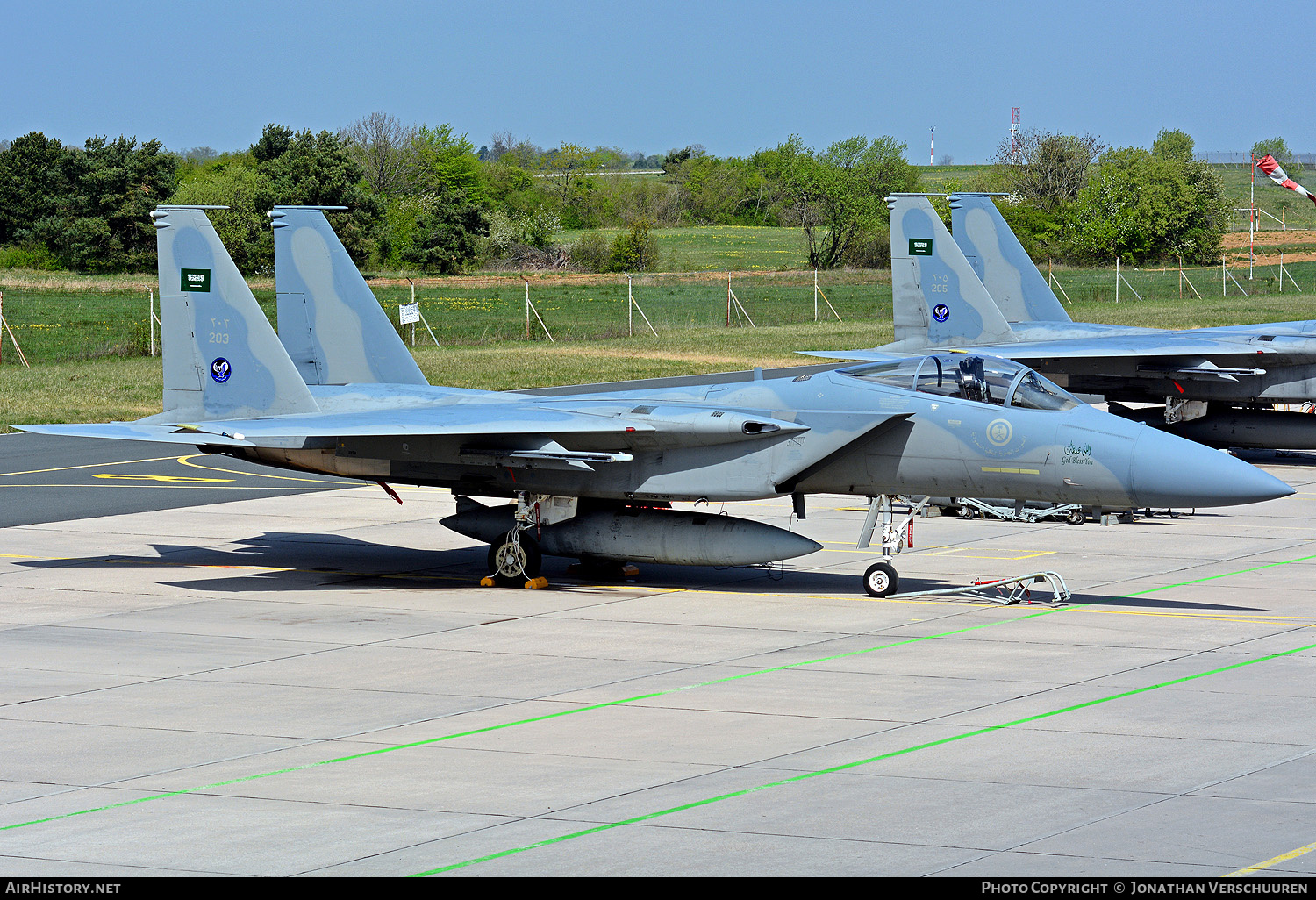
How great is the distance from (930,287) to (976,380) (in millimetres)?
10860

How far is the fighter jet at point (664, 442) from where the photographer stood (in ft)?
47.0

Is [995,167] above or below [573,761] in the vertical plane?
above

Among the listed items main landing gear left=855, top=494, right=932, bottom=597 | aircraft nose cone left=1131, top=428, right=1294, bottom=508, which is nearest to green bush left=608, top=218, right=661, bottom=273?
main landing gear left=855, top=494, right=932, bottom=597

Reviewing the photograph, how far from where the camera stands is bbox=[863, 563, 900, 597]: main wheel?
15.1 meters

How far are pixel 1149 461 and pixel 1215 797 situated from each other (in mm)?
6008

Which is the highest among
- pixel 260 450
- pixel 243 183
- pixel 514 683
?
pixel 243 183

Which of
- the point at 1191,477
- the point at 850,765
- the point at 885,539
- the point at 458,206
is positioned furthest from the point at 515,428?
the point at 458,206

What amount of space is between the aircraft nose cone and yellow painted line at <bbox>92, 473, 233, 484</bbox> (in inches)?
635

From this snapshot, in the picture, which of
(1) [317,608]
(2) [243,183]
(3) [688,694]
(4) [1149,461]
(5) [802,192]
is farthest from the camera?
(5) [802,192]

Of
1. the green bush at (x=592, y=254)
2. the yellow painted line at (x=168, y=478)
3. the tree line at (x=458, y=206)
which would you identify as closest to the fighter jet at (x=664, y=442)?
the yellow painted line at (x=168, y=478)

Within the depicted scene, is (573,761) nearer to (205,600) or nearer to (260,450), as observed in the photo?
(205,600)

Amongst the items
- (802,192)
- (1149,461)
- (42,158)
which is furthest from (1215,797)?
(802,192)

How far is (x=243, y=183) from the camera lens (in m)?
89.0

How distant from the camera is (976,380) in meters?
14.9
